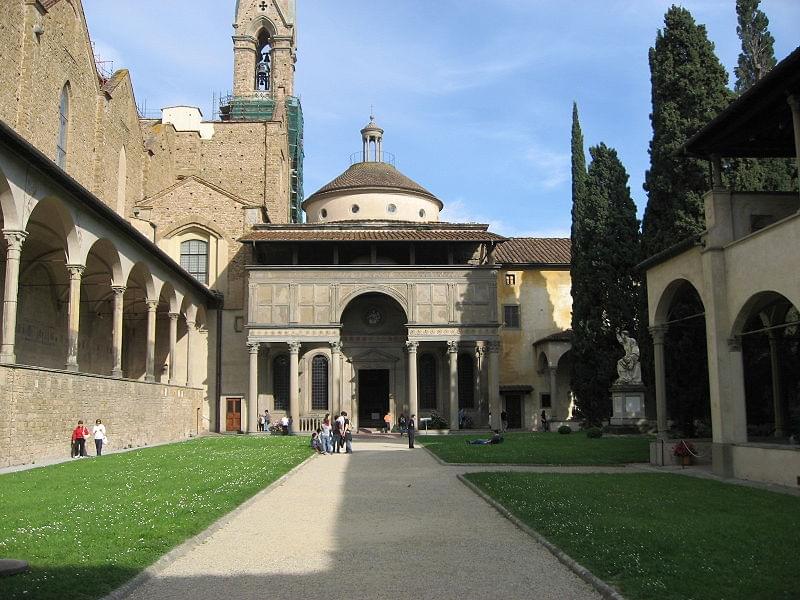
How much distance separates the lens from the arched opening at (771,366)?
58.9ft

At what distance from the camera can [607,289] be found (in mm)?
33875

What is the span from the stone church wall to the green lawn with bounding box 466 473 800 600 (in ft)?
36.7

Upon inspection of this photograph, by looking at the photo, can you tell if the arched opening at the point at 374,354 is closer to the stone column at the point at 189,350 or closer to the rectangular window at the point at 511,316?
the rectangular window at the point at 511,316

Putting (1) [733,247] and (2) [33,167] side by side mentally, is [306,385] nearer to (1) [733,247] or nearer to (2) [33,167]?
(2) [33,167]

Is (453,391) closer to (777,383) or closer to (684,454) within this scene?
(777,383)

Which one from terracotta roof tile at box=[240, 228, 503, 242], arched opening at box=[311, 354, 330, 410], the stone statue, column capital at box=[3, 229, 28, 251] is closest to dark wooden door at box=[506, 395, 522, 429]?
terracotta roof tile at box=[240, 228, 503, 242]

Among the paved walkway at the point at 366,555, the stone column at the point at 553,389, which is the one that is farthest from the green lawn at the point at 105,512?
the stone column at the point at 553,389

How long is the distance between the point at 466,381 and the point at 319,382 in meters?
8.10

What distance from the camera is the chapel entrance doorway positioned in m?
42.9

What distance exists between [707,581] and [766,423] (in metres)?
18.6

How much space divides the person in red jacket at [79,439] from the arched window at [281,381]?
67.5 ft

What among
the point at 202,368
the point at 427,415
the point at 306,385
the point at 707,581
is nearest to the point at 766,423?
the point at 707,581

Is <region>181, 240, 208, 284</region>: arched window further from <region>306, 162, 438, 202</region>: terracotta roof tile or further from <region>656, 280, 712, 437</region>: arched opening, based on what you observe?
<region>656, 280, 712, 437</region>: arched opening

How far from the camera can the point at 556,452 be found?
73.9ft
